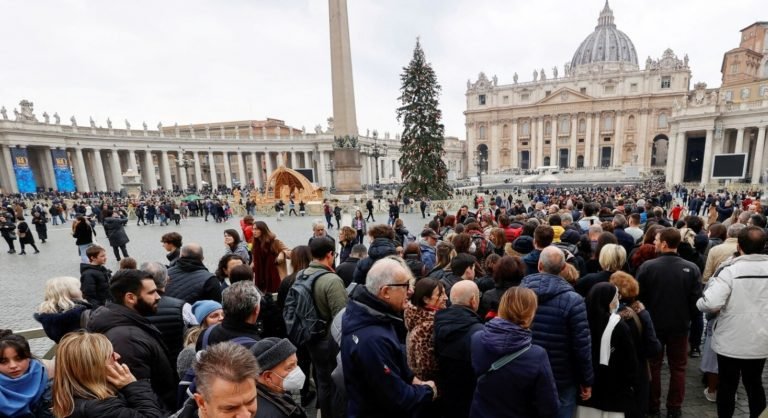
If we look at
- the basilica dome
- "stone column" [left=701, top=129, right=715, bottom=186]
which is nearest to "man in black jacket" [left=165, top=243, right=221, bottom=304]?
"stone column" [left=701, top=129, right=715, bottom=186]

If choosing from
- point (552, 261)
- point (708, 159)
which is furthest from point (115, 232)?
point (708, 159)

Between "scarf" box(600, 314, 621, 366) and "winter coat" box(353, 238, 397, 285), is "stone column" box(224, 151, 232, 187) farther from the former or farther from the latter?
"scarf" box(600, 314, 621, 366)

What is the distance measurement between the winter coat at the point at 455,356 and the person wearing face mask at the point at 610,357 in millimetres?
964

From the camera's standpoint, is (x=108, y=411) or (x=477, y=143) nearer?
(x=108, y=411)

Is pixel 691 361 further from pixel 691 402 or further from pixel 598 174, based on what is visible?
pixel 598 174

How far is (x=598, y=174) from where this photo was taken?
5300 cm

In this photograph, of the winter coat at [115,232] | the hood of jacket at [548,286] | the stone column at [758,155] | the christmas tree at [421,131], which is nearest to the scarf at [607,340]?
the hood of jacket at [548,286]

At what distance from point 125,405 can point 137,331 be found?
657mm

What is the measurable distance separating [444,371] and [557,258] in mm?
1203

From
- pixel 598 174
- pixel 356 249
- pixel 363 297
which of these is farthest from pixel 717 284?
pixel 598 174

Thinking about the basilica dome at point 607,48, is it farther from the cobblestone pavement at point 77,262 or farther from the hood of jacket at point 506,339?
the hood of jacket at point 506,339

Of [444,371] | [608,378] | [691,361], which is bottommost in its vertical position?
[691,361]

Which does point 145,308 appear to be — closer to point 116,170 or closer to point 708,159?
point 708,159

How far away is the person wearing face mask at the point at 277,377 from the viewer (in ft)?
5.45
